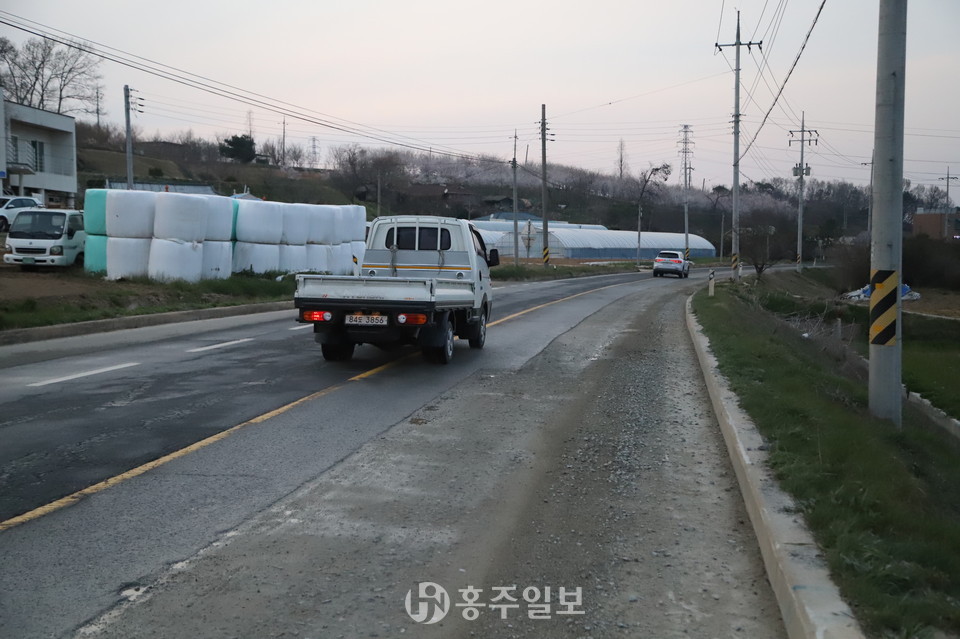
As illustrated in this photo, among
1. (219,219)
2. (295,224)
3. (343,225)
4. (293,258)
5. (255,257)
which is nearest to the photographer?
(219,219)

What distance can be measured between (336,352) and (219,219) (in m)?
12.9

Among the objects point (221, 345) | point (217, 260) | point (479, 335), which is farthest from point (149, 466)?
point (217, 260)

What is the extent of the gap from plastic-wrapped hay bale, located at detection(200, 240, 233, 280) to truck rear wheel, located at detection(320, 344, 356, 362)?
12.2 metres

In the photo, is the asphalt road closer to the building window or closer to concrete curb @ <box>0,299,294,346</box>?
concrete curb @ <box>0,299,294,346</box>

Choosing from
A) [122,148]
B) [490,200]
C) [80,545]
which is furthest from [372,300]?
[490,200]

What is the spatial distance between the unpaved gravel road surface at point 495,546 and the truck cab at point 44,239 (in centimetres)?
1822

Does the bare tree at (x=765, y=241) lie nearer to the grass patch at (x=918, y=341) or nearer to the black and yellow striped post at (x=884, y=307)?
the grass patch at (x=918, y=341)

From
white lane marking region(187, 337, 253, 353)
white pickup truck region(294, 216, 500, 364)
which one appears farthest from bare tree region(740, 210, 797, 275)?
white lane marking region(187, 337, 253, 353)

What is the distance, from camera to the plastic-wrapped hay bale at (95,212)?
71.4 feet

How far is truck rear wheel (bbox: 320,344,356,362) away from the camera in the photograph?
12500 millimetres

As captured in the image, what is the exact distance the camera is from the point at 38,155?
54031 millimetres

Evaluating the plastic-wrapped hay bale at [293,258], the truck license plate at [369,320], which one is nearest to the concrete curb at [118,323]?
the plastic-wrapped hay bale at [293,258]

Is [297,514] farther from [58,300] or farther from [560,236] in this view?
[560,236]

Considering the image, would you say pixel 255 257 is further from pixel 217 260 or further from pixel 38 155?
pixel 38 155
